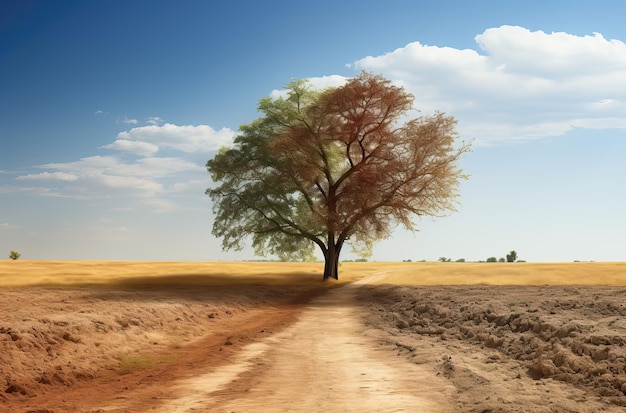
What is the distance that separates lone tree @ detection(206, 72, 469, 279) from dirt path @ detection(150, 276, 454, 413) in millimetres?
22272

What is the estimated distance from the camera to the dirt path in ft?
27.2

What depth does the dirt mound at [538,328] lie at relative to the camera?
9.62 meters

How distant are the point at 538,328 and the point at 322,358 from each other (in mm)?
5216

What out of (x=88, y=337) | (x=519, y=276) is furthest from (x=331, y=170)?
(x=88, y=337)

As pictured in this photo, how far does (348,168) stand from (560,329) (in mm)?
30710

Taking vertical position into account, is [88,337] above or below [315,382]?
above

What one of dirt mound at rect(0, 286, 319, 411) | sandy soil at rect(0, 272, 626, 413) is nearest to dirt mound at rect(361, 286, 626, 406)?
sandy soil at rect(0, 272, 626, 413)

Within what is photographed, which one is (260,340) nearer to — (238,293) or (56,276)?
(238,293)

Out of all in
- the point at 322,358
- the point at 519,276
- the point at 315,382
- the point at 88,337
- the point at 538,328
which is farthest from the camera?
the point at 519,276

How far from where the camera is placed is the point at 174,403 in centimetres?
877

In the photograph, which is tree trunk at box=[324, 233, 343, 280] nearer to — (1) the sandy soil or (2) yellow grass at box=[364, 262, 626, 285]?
(2) yellow grass at box=[364, 262, 626, 285]

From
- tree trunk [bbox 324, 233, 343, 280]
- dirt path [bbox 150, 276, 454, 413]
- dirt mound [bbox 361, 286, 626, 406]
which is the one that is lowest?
dirt path [bbox 150, 276, 454, 413]

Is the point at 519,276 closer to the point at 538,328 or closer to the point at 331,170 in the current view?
→ the point at 331,170

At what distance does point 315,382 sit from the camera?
9789 mm
